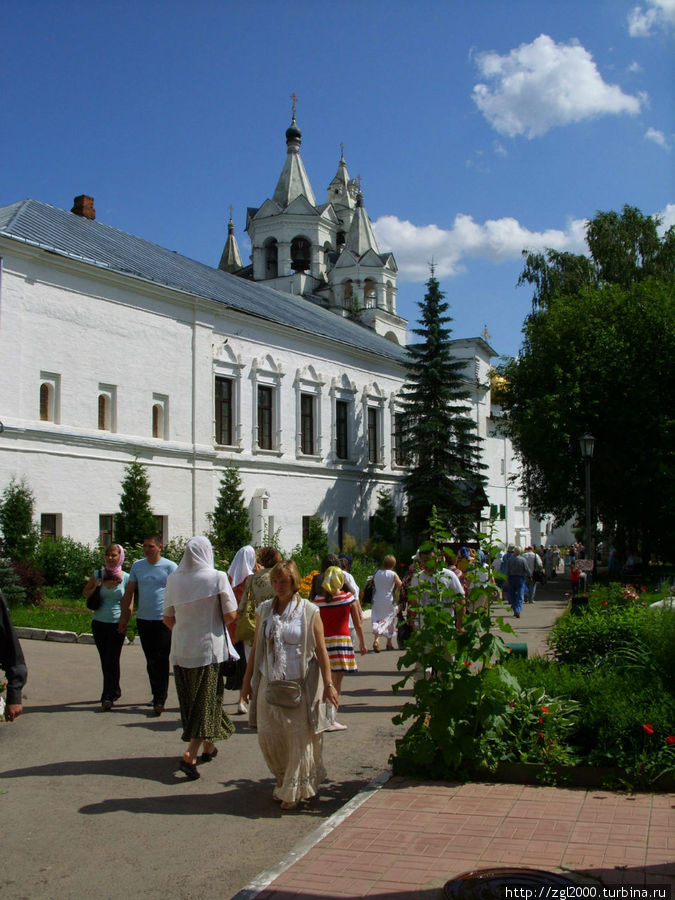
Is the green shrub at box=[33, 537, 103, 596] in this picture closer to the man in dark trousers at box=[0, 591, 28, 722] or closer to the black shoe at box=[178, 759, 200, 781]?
the black shoe at box=[178, 759, 200, 781]

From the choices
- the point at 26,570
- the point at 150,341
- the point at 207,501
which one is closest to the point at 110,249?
the point at 150,341

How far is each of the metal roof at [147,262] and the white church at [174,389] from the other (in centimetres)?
11

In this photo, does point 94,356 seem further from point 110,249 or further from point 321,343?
point 321,343

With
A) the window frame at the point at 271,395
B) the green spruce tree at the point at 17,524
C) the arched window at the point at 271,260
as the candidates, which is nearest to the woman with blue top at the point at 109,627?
the green spruce tree at the point at 17,524

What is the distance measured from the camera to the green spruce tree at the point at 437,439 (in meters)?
39.2

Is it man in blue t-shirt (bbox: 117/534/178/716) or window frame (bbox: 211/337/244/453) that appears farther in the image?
window frame (bbox: 211/337/244/453)

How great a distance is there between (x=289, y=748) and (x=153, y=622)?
3.72 meters

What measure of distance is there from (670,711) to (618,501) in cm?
2869

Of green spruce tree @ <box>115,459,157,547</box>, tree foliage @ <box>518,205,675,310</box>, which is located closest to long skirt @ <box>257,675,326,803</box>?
green spruce tree @ <box>115,459,157,547</box>

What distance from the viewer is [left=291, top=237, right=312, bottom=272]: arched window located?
5984 cm

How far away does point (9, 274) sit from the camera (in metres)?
24.8

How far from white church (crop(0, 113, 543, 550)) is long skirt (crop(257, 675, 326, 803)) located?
1358 cm

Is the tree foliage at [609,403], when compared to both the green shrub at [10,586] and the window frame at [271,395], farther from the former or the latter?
the green shrub at [10,586]

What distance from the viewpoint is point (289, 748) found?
6406mm
